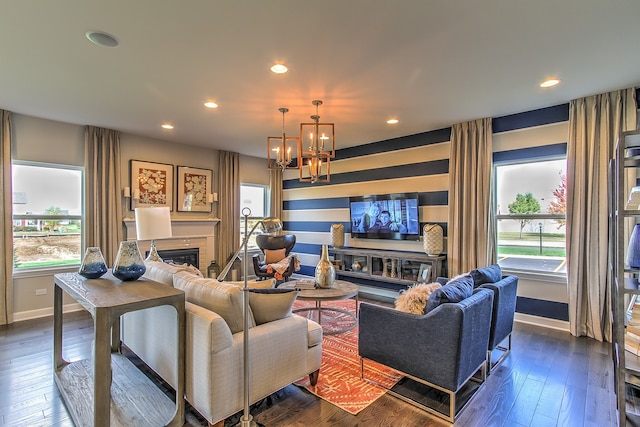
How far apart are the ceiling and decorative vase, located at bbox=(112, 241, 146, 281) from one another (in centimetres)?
162

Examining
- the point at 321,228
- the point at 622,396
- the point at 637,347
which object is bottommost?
the point at 622,396

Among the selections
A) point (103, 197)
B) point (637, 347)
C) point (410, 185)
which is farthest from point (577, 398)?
point (103, 197)

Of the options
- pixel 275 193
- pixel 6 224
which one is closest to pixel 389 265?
pixel 275 193

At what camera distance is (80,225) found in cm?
476

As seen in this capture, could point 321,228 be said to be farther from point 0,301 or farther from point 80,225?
point 0,301

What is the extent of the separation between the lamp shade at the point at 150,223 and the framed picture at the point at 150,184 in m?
1.96

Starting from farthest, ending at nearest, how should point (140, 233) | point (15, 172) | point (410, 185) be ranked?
point (410, 185)
point (15, 172)
point (140, 233)

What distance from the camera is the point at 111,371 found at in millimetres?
1680

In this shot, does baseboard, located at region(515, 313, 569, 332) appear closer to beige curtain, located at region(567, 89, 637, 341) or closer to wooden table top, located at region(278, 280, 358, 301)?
beige curtain, located at region(567, 89, 637, 341)

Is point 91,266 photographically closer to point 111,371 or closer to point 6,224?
point 111,371

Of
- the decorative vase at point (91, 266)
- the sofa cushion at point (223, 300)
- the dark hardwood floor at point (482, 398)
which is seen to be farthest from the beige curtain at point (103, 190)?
the sofa cushion at point (223, 300)

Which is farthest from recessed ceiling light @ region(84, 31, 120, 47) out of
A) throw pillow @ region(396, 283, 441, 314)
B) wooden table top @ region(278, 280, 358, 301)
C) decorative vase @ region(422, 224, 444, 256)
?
decorative vase @ region(422, 224, 444, 256)

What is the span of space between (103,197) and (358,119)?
4063mm

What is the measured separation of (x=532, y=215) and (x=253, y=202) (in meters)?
5.36
